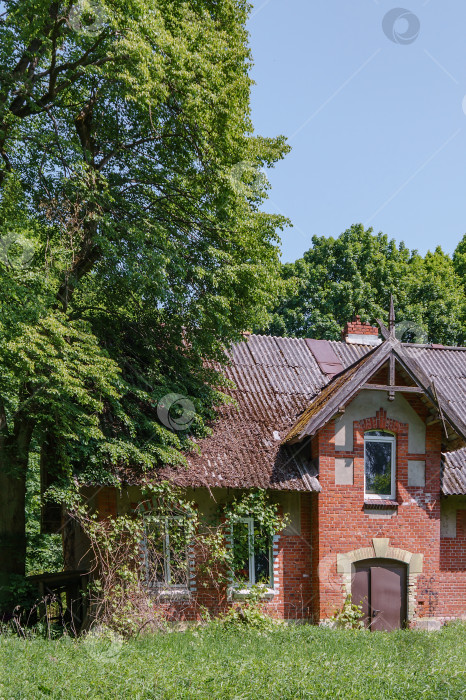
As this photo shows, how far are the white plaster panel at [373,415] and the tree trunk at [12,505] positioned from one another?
6630mm

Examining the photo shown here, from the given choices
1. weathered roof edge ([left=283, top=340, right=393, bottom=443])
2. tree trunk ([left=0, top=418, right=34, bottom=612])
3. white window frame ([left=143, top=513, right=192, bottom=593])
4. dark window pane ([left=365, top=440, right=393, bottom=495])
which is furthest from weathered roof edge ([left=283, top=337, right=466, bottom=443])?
tree trunk ([left=0, top=418, right=34, bottom=612])

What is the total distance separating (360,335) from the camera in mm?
20625

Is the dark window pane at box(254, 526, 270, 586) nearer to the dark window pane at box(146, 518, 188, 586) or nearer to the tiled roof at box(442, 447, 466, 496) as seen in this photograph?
the dark window pane at box(146, 518, 188, 586)

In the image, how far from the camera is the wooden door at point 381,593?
48.7 feet

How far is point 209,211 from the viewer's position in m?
14.5

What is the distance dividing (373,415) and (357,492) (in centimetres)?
174

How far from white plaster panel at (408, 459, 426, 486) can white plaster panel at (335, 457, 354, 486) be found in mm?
1394

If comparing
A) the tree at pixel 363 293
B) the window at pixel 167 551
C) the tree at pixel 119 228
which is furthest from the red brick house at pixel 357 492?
the tree at pixel 363 293

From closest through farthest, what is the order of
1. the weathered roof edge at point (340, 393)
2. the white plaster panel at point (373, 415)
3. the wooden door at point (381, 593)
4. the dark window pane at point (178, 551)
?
1. the dark window pane at point (178, 551)
2. the weathered roof edge at point (340, 393)
3. the wooden door at point (381, 593)
4. the white plaster panel at point (373, 415)

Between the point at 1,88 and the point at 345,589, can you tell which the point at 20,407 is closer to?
the point at 1,88

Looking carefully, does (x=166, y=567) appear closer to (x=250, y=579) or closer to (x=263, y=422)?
(x=250, y=579)

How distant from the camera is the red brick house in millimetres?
14508

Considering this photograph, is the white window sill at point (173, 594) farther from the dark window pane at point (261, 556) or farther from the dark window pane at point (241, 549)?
the dark window pane at point (261, 556)

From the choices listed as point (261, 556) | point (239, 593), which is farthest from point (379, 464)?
point (239, 593)
